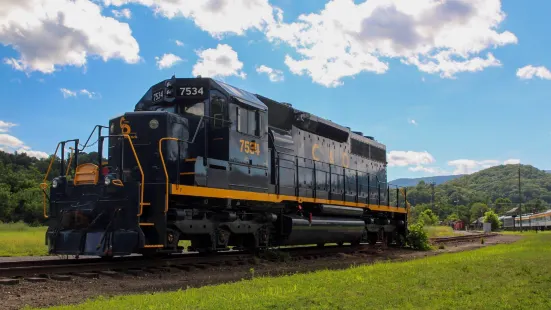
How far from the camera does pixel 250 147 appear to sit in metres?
11.0

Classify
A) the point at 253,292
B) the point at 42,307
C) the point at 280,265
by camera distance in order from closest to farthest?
the point at 42,307, the point at 253,292, the point at 280,265

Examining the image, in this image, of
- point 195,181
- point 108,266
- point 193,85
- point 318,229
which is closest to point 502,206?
point 318,229

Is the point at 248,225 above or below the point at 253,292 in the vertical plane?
above

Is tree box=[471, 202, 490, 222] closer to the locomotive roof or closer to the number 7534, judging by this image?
the number 7534

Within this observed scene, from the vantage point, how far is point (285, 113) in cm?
1359

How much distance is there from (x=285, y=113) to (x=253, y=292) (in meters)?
7.85

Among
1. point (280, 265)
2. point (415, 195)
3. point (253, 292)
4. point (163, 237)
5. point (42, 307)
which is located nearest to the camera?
point (42, 307)

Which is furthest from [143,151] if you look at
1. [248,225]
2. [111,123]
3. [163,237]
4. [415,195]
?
[415,195]

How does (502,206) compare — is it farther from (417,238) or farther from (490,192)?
(417,238)

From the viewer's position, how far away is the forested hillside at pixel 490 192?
401ft

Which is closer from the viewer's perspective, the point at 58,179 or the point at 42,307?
the point at 42,307

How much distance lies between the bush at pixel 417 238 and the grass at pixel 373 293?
35.8ft

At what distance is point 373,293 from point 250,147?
5612 millimetres

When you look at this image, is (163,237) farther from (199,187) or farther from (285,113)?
(285,113)
